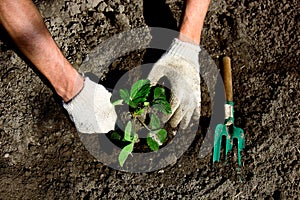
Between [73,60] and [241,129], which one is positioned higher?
[73,60]

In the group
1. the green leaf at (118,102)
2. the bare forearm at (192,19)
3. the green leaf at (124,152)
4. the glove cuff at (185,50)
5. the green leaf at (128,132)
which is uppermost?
the bare forearm at (192,19)

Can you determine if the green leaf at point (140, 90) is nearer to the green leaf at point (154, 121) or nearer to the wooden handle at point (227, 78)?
the green leaf at point (154, 121)

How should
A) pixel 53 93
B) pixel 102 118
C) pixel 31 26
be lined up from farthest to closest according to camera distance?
pixel 53 93 → pixel 102 118 → pixel 31 26

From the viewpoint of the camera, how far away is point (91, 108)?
171 centimetres

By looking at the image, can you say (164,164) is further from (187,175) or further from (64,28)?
(64,28)

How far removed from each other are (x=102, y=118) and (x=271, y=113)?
667 millimetres

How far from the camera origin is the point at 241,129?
180 centimetres

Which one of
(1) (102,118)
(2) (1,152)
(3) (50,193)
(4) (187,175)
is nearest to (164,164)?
(4) (187,175)

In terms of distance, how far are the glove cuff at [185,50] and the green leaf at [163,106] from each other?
0.19m

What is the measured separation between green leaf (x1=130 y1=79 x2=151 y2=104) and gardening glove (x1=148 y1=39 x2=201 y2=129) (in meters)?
0.06

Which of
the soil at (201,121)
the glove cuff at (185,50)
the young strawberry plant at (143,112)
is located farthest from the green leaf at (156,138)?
the glove cuff at (185,50)

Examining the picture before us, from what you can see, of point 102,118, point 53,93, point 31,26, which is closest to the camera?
point 31,26

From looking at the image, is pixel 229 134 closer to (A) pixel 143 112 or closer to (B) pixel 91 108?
(A) pixel 143 112

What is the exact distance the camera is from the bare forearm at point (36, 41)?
60.3 inches
